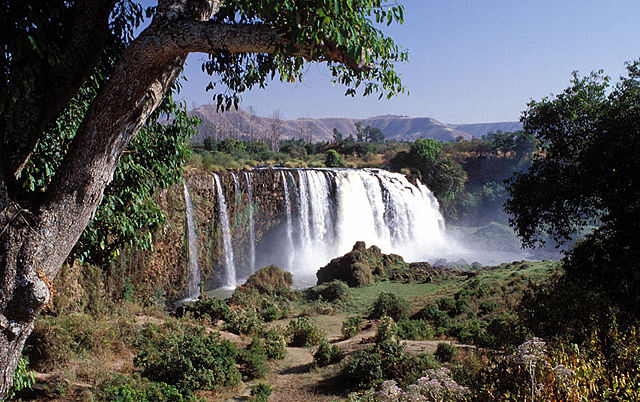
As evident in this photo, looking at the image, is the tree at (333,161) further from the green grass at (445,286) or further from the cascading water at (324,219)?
the green grass at (445,286)

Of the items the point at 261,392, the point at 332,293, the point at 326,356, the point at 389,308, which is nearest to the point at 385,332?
the point at 326,356

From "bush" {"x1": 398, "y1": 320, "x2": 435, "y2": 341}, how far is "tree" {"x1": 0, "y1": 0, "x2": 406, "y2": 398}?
29.0ft

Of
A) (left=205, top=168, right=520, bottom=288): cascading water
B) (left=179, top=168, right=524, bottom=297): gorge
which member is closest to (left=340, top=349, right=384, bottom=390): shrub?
(left=179, top=168, right=524, bottom=297): gorge

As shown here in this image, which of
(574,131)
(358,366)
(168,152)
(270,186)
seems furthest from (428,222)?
(168,152)

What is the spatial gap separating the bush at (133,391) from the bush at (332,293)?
10655 millimetres

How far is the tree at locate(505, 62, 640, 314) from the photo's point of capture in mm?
7225

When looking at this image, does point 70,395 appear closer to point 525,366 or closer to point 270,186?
point 525,366

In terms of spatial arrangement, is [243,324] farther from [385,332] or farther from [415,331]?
[415,331]

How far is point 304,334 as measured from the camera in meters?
11.1

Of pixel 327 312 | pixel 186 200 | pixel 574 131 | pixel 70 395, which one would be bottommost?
pixel 327 312

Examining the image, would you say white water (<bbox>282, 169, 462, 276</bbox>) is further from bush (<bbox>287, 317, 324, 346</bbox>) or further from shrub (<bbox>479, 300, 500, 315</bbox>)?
shrub (<bbox>479, 300, 500, 315</bbox>)

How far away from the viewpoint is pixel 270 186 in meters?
21.9

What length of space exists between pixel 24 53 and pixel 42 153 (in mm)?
1296

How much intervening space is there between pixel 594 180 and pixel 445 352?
15.3 ft
